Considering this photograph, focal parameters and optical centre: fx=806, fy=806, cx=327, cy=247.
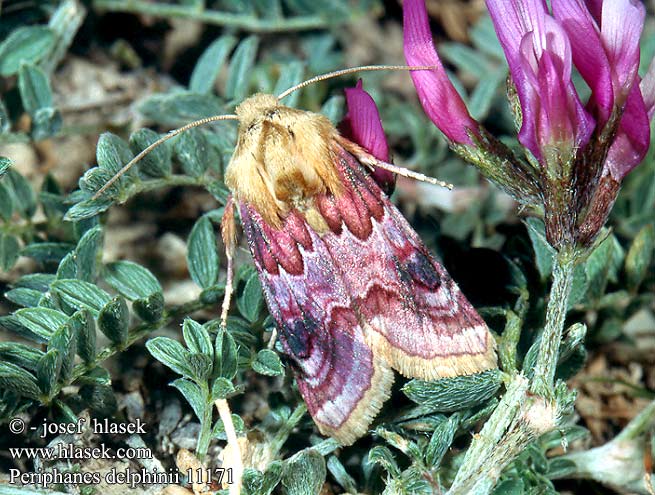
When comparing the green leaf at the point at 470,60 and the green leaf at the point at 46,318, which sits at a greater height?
the green leaf at the point at 470,60

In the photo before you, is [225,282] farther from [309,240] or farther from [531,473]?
[531,473]

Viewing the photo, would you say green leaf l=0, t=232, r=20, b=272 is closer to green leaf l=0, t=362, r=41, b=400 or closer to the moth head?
green leaf l=0, t=362, r=41, b=400

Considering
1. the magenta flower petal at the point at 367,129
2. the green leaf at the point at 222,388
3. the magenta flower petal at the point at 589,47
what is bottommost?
the green leaf at the point at 222,388

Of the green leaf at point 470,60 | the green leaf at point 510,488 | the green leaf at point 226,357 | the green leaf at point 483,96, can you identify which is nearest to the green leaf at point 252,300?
the green leaf at point 226,357

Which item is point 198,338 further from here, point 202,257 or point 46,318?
point 202,257

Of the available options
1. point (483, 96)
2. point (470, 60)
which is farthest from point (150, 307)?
point (470, 60)

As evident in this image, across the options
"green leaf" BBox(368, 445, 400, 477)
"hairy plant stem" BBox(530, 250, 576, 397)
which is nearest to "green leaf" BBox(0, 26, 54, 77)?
"green leaf" BBox(368, 445, 400, 477)

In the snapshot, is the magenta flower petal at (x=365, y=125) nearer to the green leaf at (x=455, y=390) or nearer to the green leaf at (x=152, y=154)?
the green leaf at (x=152, y=154)
